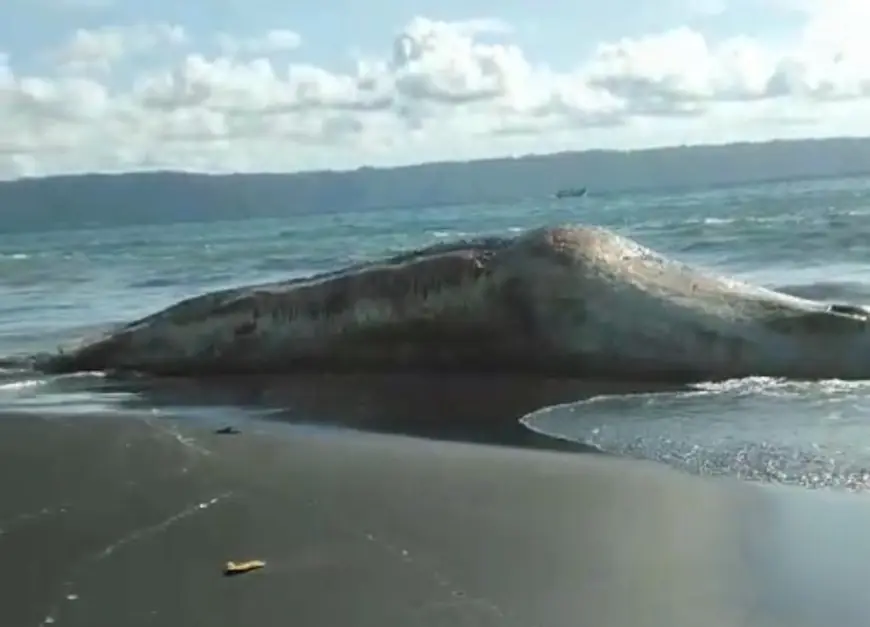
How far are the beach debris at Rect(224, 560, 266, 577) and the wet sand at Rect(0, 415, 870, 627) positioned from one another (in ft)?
0.12

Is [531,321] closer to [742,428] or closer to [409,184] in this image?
[742,428]

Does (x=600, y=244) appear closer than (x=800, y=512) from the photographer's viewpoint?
No

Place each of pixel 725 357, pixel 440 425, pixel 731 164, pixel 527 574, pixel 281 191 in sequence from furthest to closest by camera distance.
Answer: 1. pixel 731 164
2. pixel 281 191
3. pixel 725 357
4. pixel 440 425
5. pixel 527 574

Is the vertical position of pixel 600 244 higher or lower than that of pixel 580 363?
higher

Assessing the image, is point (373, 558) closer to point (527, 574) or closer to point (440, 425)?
point (527, 574)

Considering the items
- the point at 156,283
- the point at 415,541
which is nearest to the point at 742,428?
the point at 415,541

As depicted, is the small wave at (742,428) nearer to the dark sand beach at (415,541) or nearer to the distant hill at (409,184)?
the dark sand beach at (415,541)

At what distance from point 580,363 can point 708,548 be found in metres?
4.01

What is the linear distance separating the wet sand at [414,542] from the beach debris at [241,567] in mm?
36

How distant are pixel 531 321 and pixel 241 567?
446 cm

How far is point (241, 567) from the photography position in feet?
14.5

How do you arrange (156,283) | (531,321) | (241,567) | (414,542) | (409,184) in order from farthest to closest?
1. (409,184)
2. (156,283)
3. (531,321)
4. (414,542)
5. (241,567)

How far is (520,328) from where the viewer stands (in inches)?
340

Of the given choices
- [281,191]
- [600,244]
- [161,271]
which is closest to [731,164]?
[281,191]
